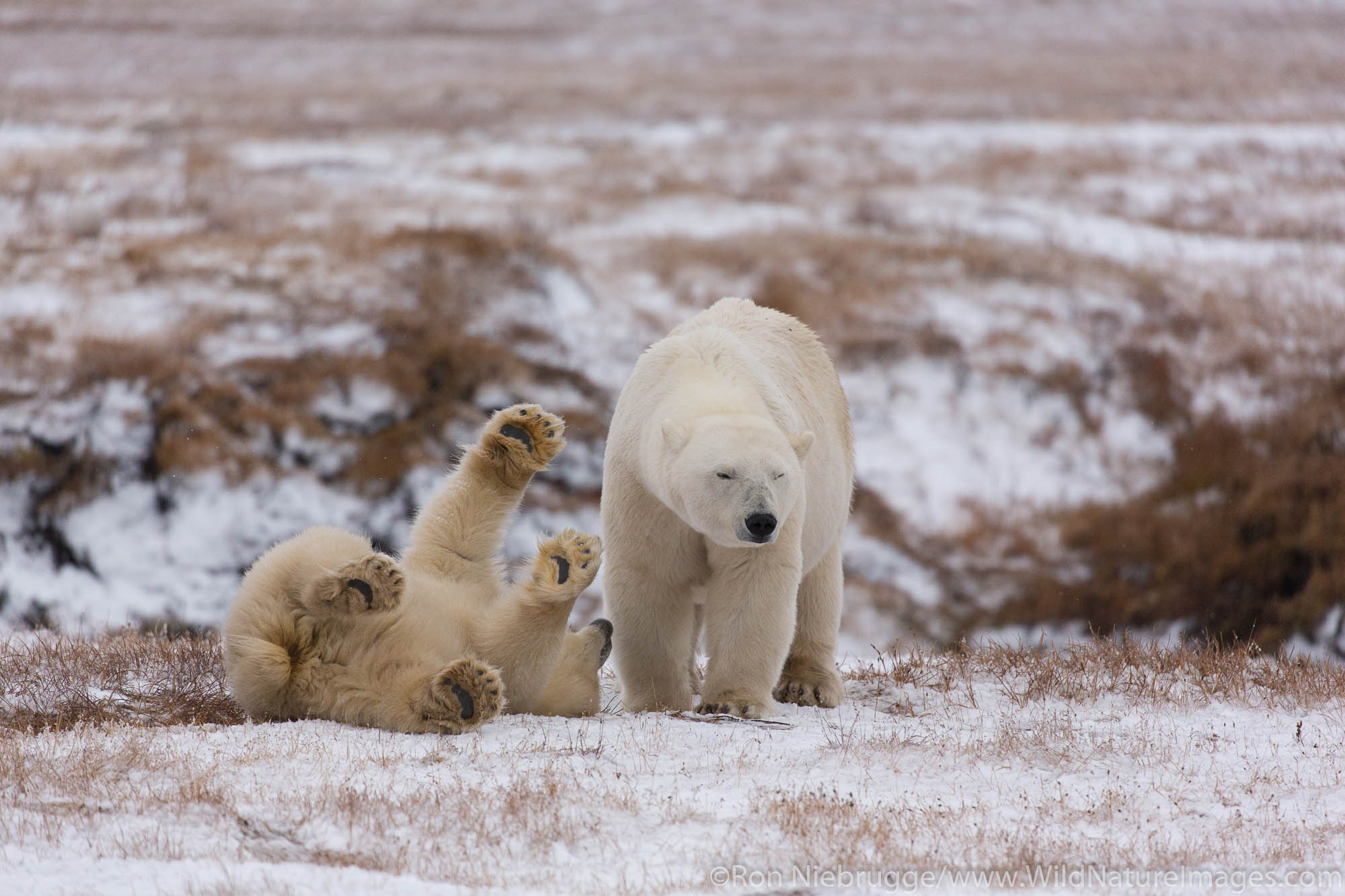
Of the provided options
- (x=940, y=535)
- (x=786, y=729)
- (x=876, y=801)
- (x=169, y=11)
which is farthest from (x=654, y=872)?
(x=169, y=11)

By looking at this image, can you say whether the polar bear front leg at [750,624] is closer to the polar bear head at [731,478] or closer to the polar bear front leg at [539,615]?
the polar bear head at [731,478]

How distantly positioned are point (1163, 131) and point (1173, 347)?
12.1 metres

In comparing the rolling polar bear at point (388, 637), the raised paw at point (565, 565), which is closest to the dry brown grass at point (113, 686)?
the rolling polar bear at point (388, 637)

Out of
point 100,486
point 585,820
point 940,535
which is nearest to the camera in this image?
point 585,820

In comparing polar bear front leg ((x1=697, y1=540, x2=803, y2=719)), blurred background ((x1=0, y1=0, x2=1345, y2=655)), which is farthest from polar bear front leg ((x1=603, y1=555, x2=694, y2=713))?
blurred background ((x1=0, y1=0, x2=1345, y2=655))

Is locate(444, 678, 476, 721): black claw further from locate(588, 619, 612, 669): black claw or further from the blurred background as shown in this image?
the blurred background

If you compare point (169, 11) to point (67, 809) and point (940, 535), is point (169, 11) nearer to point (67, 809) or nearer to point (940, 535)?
point (940, 535)

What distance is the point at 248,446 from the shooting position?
14656 millimetres

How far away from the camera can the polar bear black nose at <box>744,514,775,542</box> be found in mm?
5043

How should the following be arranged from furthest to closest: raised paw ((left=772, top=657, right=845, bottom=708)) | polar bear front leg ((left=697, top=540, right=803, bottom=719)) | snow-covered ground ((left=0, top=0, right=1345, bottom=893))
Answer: raised paw ((left=772, top=657, right=845, bottom=708)) < polar bear front leg ((left=697, top=540, right=803, bottom=719)) < snow-covered ground ((left=0, top=0, right=1345, bottom=893))

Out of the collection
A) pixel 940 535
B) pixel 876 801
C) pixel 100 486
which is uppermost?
pixel 876 801

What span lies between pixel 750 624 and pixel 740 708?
41cm

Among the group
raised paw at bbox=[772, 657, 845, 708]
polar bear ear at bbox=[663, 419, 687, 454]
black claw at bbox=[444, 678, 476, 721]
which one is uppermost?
polar bear ear at bbox=[663, 419, 687, 454]

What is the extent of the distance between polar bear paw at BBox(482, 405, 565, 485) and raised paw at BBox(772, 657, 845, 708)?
1.86 m
